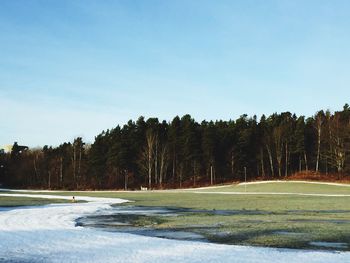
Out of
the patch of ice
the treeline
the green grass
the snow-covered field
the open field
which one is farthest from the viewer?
the treeline

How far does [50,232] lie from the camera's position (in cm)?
1725

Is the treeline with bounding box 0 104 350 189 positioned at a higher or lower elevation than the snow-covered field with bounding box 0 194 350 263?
higher

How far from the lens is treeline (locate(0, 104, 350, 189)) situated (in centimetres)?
10194

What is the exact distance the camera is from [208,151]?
106m

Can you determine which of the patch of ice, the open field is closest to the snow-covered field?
the patch of ice

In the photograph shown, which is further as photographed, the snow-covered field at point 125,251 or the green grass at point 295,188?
the green grass at point 295,188

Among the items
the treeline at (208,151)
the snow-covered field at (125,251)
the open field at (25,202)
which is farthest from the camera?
the treeline at (208,151)

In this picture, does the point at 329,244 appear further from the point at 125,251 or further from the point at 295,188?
the point at 295,188

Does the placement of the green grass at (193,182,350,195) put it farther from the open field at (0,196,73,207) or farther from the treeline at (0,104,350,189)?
the open field at (0,196,73,207)

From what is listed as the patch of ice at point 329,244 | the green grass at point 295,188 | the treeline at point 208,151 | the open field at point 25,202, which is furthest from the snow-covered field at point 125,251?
the treeline at point 208,151

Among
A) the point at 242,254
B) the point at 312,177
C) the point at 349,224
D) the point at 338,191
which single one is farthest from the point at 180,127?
the point at 242,254

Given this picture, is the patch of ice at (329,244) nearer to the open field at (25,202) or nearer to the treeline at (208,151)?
the open field at (25,202)

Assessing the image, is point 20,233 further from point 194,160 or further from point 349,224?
point 194,160

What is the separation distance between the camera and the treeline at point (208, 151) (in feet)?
334
